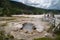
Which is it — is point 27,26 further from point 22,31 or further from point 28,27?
point 22,31

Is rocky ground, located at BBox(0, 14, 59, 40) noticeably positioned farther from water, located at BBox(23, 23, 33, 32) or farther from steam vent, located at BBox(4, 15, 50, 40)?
water, located at BBox(23, 23, 33, 32)

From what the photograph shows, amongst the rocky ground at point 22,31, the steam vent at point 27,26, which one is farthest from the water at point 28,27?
the rocky ground at point 22,31

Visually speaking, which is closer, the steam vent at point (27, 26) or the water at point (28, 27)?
the steam vent at point (27, 26)

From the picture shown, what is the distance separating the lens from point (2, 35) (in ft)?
14.0

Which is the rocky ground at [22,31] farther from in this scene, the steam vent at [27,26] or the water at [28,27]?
the water at [28,27]

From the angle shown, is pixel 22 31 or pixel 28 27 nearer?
pixel 22 31

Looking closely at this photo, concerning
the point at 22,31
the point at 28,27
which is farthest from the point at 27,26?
the point at 22,31

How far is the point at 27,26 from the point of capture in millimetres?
4777

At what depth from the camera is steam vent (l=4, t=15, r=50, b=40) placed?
14.3 ft

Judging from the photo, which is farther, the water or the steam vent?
the water

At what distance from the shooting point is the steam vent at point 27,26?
14.3 feet

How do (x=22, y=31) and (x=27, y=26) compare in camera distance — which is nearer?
(x=22, y=31)

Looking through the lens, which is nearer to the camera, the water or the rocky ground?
the rocky ground

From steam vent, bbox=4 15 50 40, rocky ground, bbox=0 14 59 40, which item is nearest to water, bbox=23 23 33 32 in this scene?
steam vent, bbox=4 15 50 40
